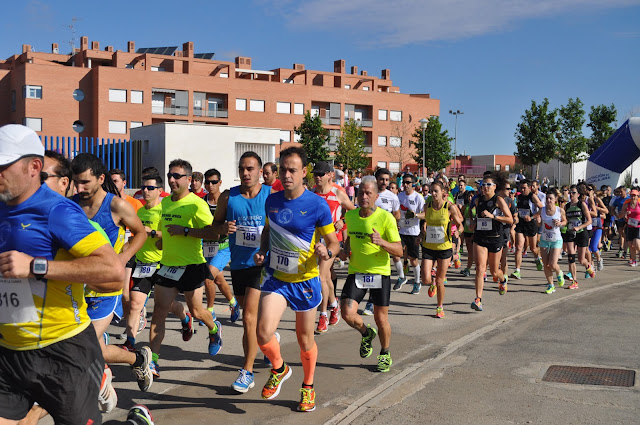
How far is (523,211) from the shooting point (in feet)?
49.3

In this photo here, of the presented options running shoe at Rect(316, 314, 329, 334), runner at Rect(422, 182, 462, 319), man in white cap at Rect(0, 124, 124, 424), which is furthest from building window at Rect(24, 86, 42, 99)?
man in white cap at Rect(0, 124, 124, 424)

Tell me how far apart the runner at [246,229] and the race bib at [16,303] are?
3167mm

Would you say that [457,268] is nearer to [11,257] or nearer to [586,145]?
[11,257]

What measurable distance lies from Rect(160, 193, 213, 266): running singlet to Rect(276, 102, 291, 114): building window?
6883 centimetres

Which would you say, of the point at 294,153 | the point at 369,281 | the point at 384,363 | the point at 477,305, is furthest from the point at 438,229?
the point at 294,153

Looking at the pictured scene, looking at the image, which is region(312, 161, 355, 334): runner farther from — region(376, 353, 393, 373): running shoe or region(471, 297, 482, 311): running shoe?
region(471, 297, 482, 311): running shoe

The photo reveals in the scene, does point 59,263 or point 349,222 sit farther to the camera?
point 349,222

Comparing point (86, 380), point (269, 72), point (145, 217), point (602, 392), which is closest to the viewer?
point (86, 380)

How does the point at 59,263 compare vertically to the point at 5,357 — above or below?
above

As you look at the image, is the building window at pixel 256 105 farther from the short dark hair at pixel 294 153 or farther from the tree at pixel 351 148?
the short dark hair at pixel 294 153

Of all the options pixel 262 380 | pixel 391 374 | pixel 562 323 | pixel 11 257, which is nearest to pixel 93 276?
pixel 11 257

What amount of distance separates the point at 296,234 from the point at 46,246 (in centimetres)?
274

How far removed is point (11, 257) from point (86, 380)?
0.76 metres

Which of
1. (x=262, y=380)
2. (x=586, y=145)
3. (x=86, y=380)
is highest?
(x=586, y=145)
